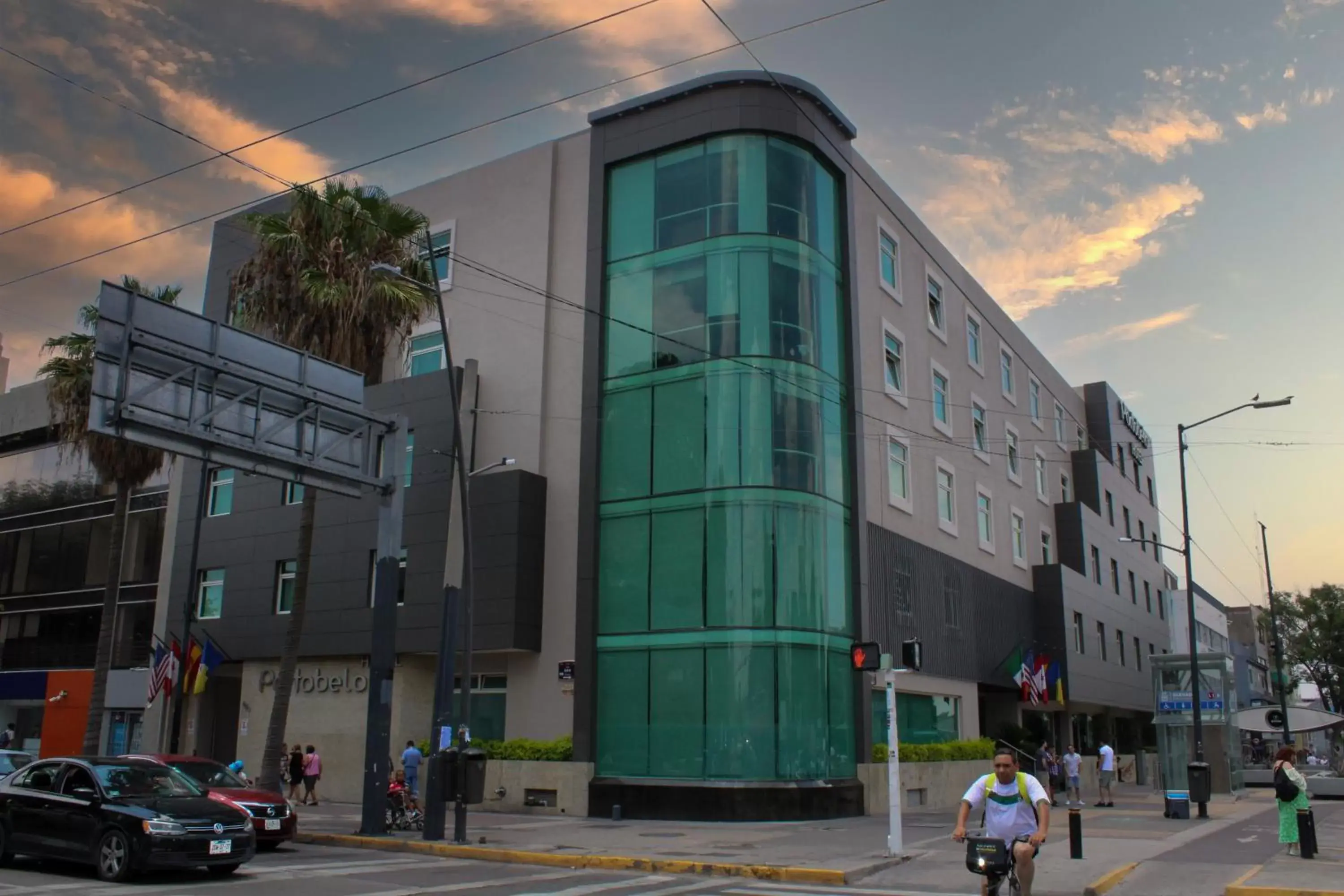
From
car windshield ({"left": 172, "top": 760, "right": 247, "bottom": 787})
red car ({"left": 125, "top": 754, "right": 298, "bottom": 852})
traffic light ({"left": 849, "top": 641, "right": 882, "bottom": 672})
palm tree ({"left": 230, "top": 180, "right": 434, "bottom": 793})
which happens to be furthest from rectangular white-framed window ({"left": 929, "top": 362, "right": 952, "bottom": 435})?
car windshield ({"left": 172, "top": 760, "right": 247, "bottom": 787})

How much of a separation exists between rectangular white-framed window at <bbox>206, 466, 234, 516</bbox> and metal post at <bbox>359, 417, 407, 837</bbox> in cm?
1503

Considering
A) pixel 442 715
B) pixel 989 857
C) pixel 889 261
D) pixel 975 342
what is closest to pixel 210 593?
pixel 442 715

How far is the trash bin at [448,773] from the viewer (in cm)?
1908

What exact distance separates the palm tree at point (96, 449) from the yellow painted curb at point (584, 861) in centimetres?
1211

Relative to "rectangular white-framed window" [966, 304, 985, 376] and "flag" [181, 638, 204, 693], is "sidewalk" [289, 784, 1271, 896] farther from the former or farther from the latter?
"rectangular white-framed window" [966, 304, 985, 376]

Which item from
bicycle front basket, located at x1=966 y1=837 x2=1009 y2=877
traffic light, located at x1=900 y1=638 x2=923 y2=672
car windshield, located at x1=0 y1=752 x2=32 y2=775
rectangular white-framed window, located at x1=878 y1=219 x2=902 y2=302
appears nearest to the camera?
bicycle front basket, located at x1=966 y1=837 x2=1009 y2=877

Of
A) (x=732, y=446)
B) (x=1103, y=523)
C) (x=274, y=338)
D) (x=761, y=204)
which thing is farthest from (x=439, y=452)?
(x=1103, y=523)

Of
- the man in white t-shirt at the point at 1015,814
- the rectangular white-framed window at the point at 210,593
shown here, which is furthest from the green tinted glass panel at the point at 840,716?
the rectangular white-framed window at the point at 210,593

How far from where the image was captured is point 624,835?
2119 centimetres

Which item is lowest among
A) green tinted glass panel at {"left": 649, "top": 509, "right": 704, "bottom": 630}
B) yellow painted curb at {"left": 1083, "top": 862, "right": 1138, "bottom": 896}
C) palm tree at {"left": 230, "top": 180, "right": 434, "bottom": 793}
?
yellow painted curb at {"left": 1083, "top": 862, "right": 1138, "bottom": 896}

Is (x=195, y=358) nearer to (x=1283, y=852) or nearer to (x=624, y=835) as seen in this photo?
(x=624, y=835)

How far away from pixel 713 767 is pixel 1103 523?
32844 mm

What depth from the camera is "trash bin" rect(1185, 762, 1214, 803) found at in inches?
1078

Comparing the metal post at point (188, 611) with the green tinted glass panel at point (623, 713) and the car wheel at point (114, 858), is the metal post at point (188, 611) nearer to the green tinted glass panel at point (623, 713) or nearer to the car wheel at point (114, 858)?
the green tinted glass panel at point (623, 713)
